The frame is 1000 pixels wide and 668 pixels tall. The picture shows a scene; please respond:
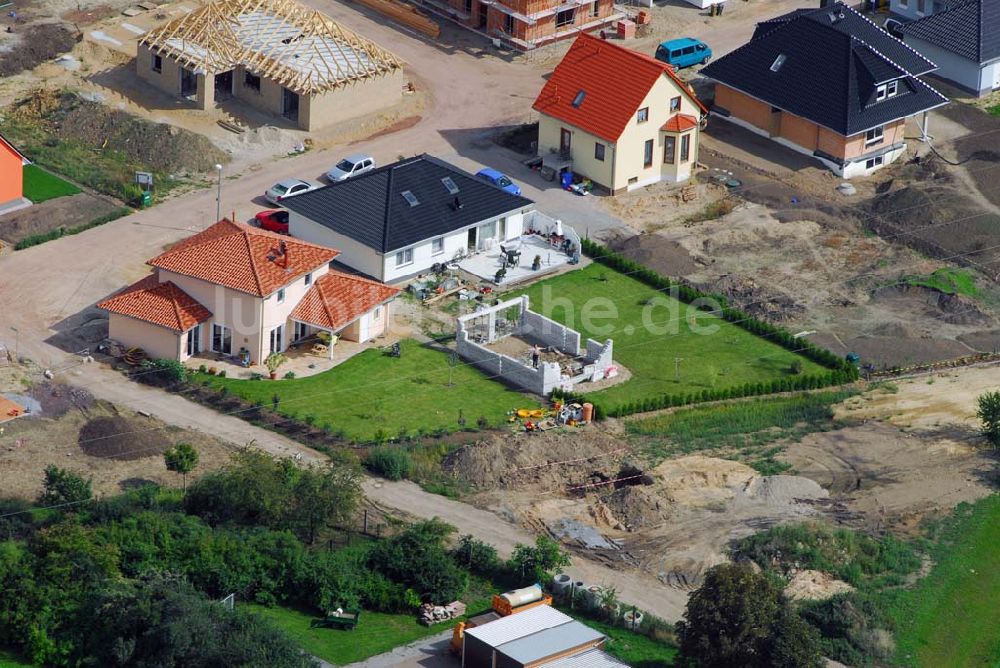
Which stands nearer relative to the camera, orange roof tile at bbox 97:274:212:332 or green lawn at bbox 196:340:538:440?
green lawn at bbox 196:340:538:440

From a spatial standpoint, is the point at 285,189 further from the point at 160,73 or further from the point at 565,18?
the point at 565,18

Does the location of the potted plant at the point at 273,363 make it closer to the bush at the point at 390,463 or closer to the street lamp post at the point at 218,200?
the bush at the point at 390,463

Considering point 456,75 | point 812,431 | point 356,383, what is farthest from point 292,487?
point 456,75

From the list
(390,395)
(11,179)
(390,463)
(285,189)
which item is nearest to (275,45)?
(285,189)

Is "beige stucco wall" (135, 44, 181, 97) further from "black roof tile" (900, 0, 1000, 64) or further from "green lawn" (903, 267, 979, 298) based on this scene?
"black roof tile" (900, 0, 1000, 64)

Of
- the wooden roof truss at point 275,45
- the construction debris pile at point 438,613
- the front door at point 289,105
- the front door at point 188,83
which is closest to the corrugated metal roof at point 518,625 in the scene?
the construction debris pile at point 438,613

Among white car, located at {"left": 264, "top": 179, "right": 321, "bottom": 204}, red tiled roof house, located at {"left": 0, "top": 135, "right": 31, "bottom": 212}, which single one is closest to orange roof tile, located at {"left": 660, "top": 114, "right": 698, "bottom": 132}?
white car, located at {"left": 264, "top": 179, "right": 321, "bottom": 204}

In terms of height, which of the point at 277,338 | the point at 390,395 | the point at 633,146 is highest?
the point at 633,146
